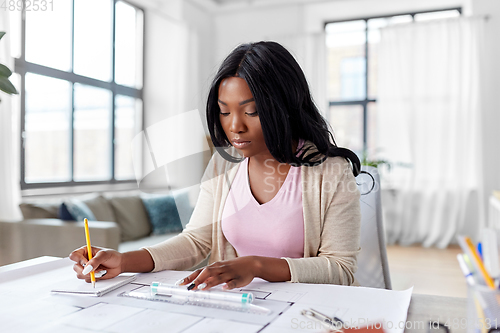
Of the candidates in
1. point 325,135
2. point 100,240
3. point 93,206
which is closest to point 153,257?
point 325,135

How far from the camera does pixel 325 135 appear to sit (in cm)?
112

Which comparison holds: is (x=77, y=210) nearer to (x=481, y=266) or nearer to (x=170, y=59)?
(x=170, y=59)

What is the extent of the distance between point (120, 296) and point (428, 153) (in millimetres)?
4091

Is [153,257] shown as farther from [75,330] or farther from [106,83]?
[106,83]

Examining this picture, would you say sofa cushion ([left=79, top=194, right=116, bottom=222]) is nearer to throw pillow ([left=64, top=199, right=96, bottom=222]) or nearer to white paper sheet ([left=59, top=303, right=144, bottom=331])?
throw pillow ([left=64, top=199, right=96, bottom=222])

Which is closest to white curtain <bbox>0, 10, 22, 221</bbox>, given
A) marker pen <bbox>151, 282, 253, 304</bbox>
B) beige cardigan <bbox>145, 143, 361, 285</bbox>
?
beige cardigan <bbox>145, 143, 361, 285</bbox>

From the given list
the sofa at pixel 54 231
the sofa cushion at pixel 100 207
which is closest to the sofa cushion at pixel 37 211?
the sofa at pixel 54 231

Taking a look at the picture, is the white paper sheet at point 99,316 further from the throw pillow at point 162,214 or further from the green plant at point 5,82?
the throw pillow at point 162,214

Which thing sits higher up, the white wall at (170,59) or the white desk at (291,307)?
the white wall at (170,59)

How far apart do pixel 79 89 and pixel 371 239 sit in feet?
10.9

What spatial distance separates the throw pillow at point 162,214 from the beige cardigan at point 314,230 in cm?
239

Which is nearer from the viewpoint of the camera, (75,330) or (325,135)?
(75,330)

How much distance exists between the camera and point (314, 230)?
107 cm

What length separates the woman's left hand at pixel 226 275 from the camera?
757mm
